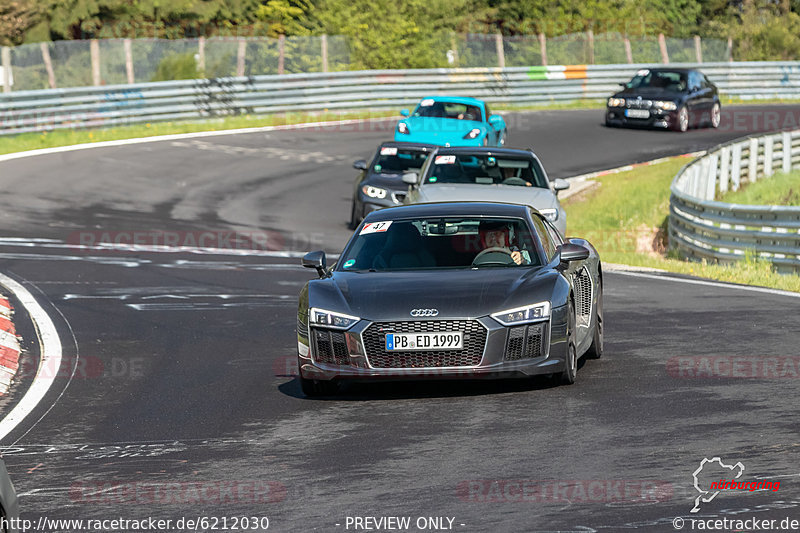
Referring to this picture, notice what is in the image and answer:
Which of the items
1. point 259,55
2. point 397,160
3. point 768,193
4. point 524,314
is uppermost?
point 524,314

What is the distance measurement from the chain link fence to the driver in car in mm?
24675

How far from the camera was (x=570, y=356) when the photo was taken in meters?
9.66

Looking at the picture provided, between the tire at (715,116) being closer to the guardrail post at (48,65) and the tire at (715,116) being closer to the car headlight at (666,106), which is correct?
the car headlight at (666,106)

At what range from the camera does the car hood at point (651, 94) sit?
127 ft

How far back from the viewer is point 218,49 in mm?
40250

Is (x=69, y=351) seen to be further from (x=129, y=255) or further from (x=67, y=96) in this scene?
(x=67, y=96)

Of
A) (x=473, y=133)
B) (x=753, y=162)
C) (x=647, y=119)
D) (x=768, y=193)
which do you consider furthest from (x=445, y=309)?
(x=647, y=119)

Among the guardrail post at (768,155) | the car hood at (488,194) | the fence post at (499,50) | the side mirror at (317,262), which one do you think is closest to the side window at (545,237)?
the side mirror at (317,262)

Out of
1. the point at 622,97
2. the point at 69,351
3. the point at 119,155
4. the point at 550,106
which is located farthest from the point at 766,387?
the point at 550,106

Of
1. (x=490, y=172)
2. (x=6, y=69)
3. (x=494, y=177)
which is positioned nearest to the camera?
(x=494, y=177)

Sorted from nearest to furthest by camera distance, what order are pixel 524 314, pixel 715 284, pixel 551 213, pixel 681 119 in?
pixel 524 314
pixel 715 284
pixel 551 213
pixel 681 119

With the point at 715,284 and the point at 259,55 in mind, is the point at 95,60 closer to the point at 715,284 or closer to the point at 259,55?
the point at 259,55

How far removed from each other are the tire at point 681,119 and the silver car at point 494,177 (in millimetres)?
20383

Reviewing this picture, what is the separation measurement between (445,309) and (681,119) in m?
30.5
